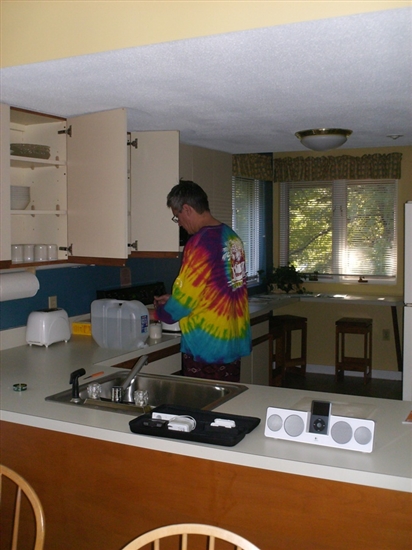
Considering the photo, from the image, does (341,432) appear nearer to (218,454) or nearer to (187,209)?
(218,454)

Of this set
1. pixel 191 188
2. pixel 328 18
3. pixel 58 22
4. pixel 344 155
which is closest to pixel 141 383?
pixel 191 188

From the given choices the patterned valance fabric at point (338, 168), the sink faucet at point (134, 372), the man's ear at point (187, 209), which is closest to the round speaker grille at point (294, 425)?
the sink faucet at point (134, 372)

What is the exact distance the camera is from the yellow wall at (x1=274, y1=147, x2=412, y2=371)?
6.48m

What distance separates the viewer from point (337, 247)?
22.5ft

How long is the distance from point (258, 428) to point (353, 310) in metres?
4.82

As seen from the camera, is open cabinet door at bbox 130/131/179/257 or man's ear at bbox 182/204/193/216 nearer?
man's ear at bbox 182/204/193/216

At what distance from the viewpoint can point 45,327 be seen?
3.39 meters

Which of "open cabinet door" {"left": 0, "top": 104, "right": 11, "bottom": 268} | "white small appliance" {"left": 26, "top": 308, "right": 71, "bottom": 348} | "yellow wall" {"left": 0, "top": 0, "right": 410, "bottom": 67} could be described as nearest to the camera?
"yellow wall" {"left": 0, "top": 0, "right": 410, "bottom": 67}

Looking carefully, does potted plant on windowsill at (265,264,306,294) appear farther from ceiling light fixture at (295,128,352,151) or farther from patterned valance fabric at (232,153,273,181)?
ceiling light fixture at (295,128,352,151)

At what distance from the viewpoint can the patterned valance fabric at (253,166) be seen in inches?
232

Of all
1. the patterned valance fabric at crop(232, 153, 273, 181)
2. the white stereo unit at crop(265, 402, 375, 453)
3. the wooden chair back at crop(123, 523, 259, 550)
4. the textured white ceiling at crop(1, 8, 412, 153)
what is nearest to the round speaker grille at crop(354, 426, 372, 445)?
the white stereo unit at crop(265, 402, 375, 453)

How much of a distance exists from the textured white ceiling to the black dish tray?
1157 millimetres

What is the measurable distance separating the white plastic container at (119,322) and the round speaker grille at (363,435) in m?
1.88

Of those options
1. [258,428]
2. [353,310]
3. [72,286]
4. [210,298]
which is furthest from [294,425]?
Answer: [353,310]
